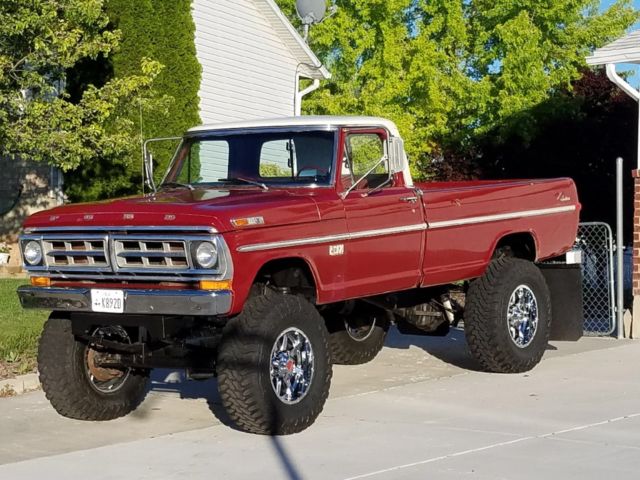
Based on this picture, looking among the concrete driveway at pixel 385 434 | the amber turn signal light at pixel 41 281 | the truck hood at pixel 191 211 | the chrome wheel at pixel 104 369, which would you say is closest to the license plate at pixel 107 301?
the truck hood at pixel 191 211

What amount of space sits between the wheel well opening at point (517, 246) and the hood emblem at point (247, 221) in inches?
140

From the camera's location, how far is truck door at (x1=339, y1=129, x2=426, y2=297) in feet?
29.2

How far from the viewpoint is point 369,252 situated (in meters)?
9.00

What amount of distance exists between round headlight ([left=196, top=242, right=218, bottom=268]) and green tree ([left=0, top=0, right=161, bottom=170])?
17.7 ft

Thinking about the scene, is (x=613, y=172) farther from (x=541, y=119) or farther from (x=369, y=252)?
(x=369, y=252)

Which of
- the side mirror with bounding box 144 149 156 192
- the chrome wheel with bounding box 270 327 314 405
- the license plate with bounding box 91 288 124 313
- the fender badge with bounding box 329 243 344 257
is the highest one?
the side mirror with bounding box 144 149 156 192

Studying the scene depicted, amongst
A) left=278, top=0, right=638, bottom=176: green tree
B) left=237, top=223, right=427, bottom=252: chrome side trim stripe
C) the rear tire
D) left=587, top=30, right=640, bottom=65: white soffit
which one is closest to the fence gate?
left=587, top=30, right=640, bottom=65: white soffit

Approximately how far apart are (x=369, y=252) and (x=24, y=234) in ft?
8.16

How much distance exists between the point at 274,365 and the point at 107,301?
118cm

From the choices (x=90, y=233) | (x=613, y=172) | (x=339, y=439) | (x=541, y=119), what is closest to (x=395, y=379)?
(x=339, y=439)

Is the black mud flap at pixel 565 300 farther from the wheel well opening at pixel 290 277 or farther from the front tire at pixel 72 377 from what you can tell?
the front tire at pixel 72 377

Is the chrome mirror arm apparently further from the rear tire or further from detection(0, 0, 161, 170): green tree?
detection(0, 0, 161, 170): green tree

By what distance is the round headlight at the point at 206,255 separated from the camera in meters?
7.72

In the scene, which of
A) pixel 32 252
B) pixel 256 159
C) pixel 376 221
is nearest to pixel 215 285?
pixel 32 252
